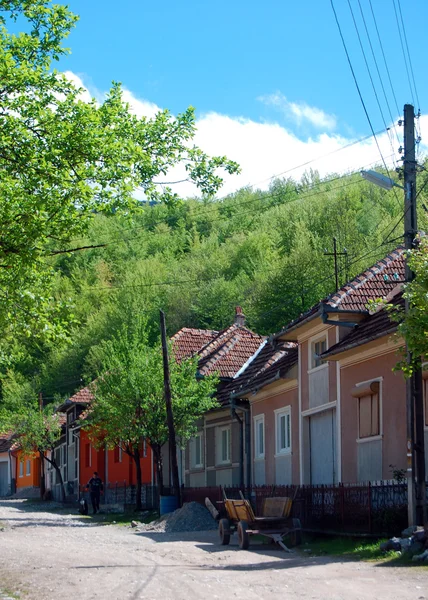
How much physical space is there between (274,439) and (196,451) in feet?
28.6

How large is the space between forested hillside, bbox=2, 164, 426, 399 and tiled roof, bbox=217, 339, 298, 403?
1436 centimetres

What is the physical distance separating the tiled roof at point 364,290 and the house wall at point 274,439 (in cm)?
345

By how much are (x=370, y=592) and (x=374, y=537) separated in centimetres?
620

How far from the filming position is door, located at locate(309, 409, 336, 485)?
23.8 m

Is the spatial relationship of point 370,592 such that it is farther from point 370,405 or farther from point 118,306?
point 118,306

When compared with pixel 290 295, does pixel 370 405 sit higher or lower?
lower

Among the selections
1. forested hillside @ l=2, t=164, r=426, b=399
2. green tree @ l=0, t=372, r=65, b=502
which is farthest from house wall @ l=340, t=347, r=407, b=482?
green tree @ l=0, t=372, r=65, b=502

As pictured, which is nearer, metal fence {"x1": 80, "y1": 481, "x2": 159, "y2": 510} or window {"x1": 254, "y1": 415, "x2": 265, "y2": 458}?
window {"x1": 254, "y1": 415, "x2": 265, "y2": 458}

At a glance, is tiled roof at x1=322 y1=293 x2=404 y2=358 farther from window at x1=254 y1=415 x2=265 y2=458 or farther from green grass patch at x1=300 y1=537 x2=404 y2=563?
window at x1=254 y1=415 x2=265 y2=458

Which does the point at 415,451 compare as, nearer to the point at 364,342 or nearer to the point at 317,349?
the point at 364,342

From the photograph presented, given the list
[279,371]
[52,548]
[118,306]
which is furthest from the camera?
[118,306]

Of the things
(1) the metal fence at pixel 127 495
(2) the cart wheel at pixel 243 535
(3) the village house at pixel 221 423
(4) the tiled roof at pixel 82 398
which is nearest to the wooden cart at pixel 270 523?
(2) the cart wheel at pixel 243 535

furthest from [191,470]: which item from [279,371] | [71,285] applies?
[71,285]

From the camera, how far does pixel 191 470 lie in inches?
1437
